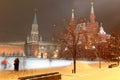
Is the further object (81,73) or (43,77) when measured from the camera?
(81,73)

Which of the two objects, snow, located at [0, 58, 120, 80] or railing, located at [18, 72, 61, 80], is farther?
snow, located at [0, 58, 120, 80]

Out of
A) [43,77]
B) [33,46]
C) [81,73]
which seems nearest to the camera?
[43,77]

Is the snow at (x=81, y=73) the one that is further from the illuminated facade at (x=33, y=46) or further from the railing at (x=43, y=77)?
the illuminated facade at (x=33, y=46)

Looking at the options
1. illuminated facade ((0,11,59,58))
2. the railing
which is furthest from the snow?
illuminated facade ((0,11,59,58))

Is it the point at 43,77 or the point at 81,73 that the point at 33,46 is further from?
the point at 43,77

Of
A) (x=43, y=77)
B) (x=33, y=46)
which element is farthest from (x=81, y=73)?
(x=33, y=46)

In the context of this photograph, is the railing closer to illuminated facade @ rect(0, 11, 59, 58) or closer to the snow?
the snow

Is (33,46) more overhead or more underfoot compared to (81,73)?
more overhead

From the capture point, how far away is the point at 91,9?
166000 mm

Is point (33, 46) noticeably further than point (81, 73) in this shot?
Yes

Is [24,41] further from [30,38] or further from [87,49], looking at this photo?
[87,49]

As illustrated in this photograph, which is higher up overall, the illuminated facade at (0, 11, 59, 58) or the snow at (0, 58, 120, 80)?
the illuminated facade at (0, 11, 59, 58)

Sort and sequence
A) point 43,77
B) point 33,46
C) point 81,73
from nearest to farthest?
point 43,77 → point 81,73 → point 33,46

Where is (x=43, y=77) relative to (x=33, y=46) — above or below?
below
